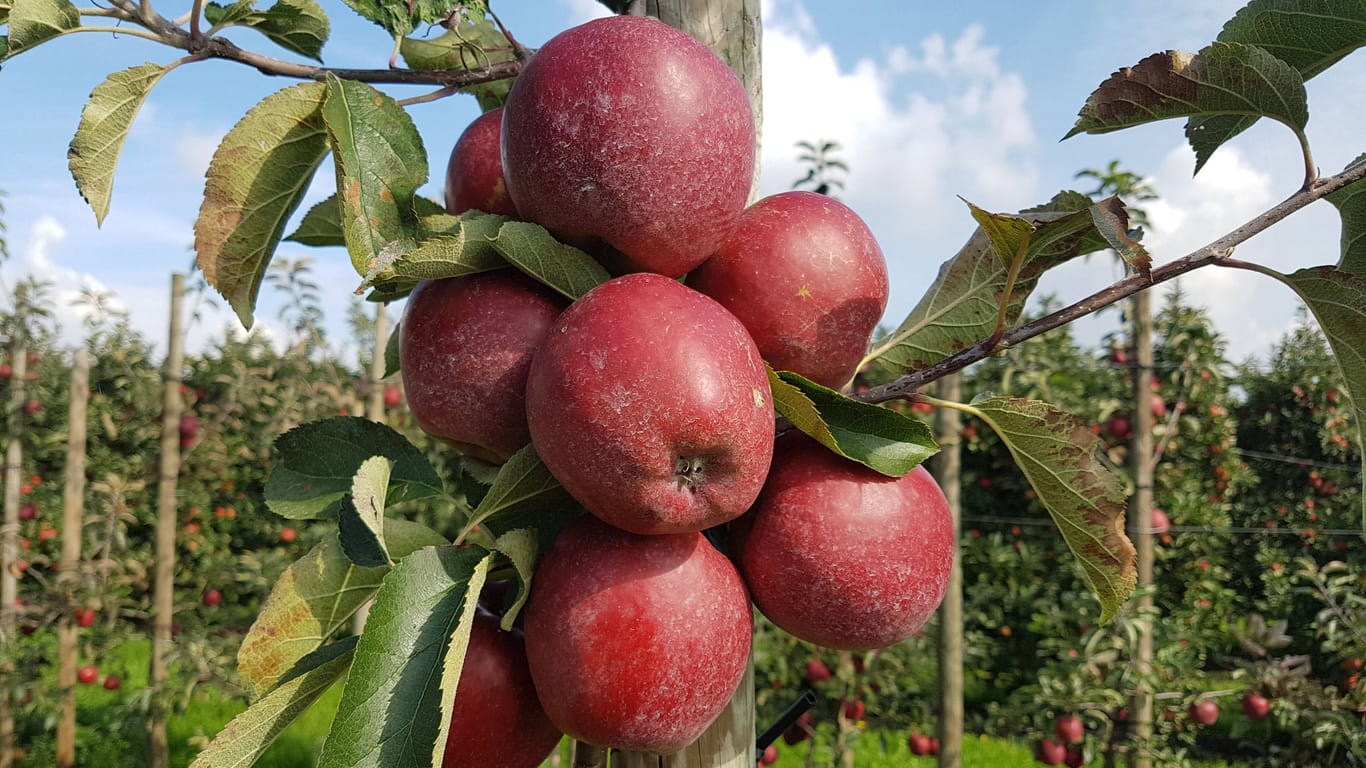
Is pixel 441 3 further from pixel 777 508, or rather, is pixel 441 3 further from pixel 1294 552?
pixel 1294 552

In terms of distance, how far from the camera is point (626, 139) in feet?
2.35

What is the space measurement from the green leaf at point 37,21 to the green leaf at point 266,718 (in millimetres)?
667

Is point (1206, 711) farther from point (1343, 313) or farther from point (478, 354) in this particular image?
point (478, 354)

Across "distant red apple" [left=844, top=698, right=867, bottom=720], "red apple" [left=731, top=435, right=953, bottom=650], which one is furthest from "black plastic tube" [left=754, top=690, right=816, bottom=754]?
"distant red apple" [left=844, top=698, right=867, bottom=720]

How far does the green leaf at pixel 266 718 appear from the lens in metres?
0.69

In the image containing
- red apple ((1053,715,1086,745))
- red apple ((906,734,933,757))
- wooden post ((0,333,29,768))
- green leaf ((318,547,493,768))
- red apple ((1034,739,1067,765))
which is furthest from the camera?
red apple ((906,734,933,757))

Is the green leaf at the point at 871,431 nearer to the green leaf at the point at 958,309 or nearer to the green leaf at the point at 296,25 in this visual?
the green leaf at the point at 958,309

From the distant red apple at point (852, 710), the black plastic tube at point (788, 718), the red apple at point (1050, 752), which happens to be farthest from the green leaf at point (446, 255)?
the red apple at point (1050, 752)

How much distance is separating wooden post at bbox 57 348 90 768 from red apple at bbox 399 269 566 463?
184 inches

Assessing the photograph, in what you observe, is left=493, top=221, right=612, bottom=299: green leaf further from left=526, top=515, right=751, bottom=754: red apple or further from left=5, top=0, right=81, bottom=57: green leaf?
left=5, top=0, right=81, bottom=57: green leaf

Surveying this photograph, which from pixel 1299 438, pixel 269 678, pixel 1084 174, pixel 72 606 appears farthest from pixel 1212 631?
pixel 72 606

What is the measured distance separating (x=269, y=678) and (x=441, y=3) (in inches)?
26.1

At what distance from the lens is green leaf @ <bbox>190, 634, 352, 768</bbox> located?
69 centimetres

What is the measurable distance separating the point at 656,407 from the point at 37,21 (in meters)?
0.74
